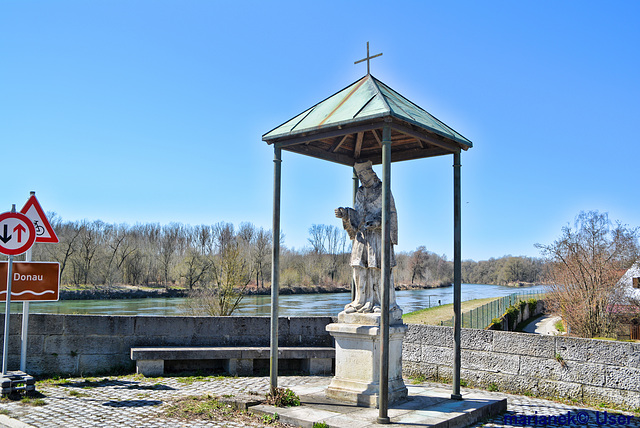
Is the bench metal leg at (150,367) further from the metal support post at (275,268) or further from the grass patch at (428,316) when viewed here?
the grass patch at (428,316)

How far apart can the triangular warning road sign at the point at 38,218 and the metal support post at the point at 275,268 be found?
3.16 m

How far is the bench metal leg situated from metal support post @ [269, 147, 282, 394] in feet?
7.64

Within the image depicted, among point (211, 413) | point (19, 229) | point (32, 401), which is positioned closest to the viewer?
point (211, 413)

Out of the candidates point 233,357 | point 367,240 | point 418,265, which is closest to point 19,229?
point 233,357

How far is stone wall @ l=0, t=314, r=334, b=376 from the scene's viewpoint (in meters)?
7.38

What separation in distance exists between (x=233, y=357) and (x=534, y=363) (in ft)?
13.6

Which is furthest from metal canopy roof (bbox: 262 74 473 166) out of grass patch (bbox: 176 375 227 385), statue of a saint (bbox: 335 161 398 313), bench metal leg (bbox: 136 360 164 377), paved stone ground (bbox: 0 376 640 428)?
bench metal leg (bbox: 136 360 164 377)

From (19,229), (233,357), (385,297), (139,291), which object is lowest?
(139,291)

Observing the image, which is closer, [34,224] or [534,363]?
[534,363]

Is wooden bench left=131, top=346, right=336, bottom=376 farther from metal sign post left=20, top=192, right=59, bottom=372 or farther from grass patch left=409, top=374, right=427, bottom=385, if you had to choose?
metal sign post left=20, top=192, right=59, bottom=372

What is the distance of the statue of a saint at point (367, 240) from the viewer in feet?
19.3

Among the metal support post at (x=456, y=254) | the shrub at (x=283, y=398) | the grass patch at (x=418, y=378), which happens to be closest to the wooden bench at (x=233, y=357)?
the grass patch at (x=418, y=378)

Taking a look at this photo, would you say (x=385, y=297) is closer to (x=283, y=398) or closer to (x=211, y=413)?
(x=283, y=398)

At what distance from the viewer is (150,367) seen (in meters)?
7.55
